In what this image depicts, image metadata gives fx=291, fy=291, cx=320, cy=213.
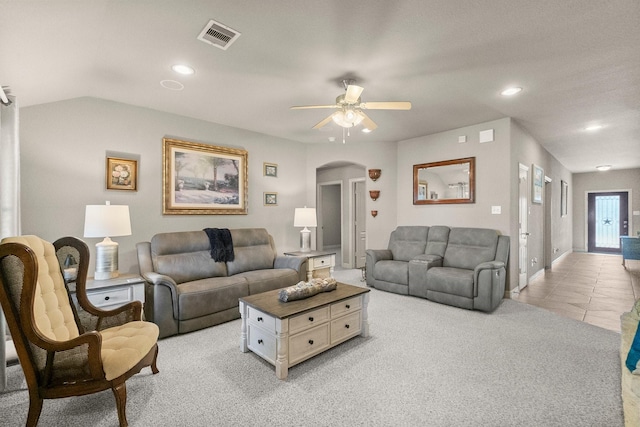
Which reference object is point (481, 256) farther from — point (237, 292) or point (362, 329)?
point (237, 292)

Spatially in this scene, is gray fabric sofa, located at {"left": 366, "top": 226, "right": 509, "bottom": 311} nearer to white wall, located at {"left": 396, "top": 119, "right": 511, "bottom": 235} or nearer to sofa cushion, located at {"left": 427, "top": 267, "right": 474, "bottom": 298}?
sofa cushion, located at {"left": 427, "top": 267, "right": 474, "bottom": 298}

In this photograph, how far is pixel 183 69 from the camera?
8.78ft

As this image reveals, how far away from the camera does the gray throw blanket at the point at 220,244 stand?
378 cm

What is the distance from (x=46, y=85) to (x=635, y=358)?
484 centimetres

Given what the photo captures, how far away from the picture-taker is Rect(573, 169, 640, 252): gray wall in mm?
8383

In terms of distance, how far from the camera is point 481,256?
13.5 ft

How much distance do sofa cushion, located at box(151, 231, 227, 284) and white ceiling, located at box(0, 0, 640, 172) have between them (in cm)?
165

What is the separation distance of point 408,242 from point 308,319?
3.05 metres

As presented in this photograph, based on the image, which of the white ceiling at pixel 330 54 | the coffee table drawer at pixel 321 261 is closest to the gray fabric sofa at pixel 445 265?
the coffee table drawer at pixel 321 261

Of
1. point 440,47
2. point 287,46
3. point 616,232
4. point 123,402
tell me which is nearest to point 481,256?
point 440,47

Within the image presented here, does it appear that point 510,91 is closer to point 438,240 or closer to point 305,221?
point 438,240

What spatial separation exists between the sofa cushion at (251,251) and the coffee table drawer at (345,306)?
1.77 metres

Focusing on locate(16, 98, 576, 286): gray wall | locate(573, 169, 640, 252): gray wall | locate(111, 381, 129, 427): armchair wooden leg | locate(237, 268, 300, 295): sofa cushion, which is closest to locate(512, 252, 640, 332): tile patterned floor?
locate(16, 98, 576, 286): gray wall

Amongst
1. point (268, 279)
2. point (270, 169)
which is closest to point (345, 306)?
point (268, 279)
